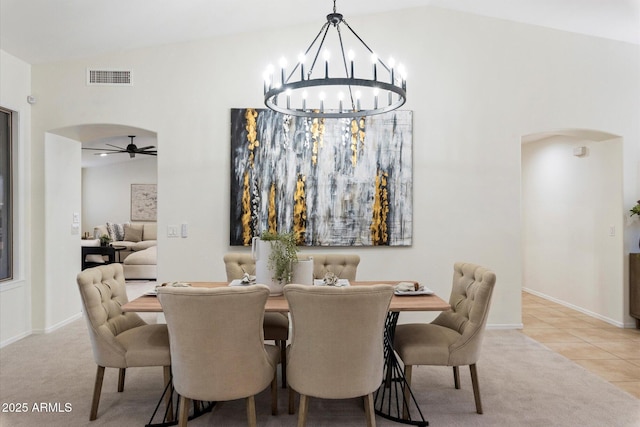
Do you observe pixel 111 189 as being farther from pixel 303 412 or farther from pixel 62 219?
pixel 303 412

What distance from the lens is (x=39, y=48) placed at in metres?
4.33

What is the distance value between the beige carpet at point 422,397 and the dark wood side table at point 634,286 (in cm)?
143

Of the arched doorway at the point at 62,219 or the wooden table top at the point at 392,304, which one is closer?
the wooden table top at the point at 392,304

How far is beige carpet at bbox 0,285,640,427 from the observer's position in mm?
2715

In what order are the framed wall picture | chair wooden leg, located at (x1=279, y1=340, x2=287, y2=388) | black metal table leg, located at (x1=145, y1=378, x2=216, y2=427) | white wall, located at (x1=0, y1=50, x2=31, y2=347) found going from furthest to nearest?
1. the framed wall picture
2. white wall, located at (x1=0, y1=50, x2=31, y2=347)
3. chair wooden leg, located at (x1=279, y1=340, x2=287, y2=388)
4. black metal table leg, located at (x1=145, y1=378, x2=216, y2=427)

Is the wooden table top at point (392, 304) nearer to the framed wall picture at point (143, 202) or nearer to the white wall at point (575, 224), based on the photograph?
the white wall at point (575, 224)

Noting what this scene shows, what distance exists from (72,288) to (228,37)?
311cm

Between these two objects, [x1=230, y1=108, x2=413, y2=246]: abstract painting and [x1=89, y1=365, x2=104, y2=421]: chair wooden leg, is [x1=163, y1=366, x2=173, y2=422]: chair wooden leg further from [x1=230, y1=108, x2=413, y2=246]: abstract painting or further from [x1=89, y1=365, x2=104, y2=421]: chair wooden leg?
[x1=230, y1=108, x2=413, y2=246]: abstract painting

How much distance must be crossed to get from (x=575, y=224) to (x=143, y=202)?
9057 mm

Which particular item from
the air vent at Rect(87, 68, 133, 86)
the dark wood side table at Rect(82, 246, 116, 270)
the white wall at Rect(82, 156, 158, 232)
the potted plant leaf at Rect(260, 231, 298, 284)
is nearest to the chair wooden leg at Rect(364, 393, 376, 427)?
the potted plant leaf at Rect(260, 231, 298, 284)

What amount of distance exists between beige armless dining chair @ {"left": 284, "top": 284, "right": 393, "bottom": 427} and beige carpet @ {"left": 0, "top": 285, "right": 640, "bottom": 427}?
50cm

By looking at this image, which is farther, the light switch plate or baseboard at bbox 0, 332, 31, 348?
the light switch plate

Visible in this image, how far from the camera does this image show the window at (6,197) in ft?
14.4

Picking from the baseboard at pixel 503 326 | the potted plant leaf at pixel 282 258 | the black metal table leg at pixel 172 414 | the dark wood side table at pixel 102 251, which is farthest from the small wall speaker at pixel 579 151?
the dark wood side table at pixel 102 251
